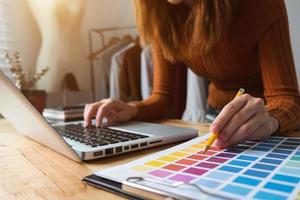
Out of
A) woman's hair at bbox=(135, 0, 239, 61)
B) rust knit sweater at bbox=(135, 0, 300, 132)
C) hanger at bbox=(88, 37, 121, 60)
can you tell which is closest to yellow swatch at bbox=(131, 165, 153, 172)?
rust knit sweater at bbox=(135, 0, 300, 132)

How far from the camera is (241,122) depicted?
464 mm

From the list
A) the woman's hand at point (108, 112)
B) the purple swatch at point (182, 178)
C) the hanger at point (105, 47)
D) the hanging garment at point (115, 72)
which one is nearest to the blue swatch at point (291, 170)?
the purple swatch at point (182, 178)

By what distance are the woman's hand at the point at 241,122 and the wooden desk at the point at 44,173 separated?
13 cm

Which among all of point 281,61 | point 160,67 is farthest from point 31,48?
point 281,61

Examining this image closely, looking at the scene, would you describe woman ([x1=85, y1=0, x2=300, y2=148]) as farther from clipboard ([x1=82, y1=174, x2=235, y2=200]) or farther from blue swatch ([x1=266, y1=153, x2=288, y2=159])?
clipboard ([x1=82, y1=174, x2=235, y2=200])

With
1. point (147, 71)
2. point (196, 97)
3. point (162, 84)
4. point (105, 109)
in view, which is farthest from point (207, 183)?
point (147, 71)

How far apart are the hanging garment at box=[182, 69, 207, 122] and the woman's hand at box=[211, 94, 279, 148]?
40.1 inches

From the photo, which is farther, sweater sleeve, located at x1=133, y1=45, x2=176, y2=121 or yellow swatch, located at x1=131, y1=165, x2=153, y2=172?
sweater sleeve, located at x1=133, y1=45, x2=176, y2=121

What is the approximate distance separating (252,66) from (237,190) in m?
0.65

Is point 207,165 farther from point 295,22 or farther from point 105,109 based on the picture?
point 295,22

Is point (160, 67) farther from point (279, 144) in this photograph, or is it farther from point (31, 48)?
point (31, 48)

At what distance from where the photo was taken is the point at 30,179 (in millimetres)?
383

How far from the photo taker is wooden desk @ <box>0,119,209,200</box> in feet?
1.07

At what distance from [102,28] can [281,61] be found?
5.28 ft
